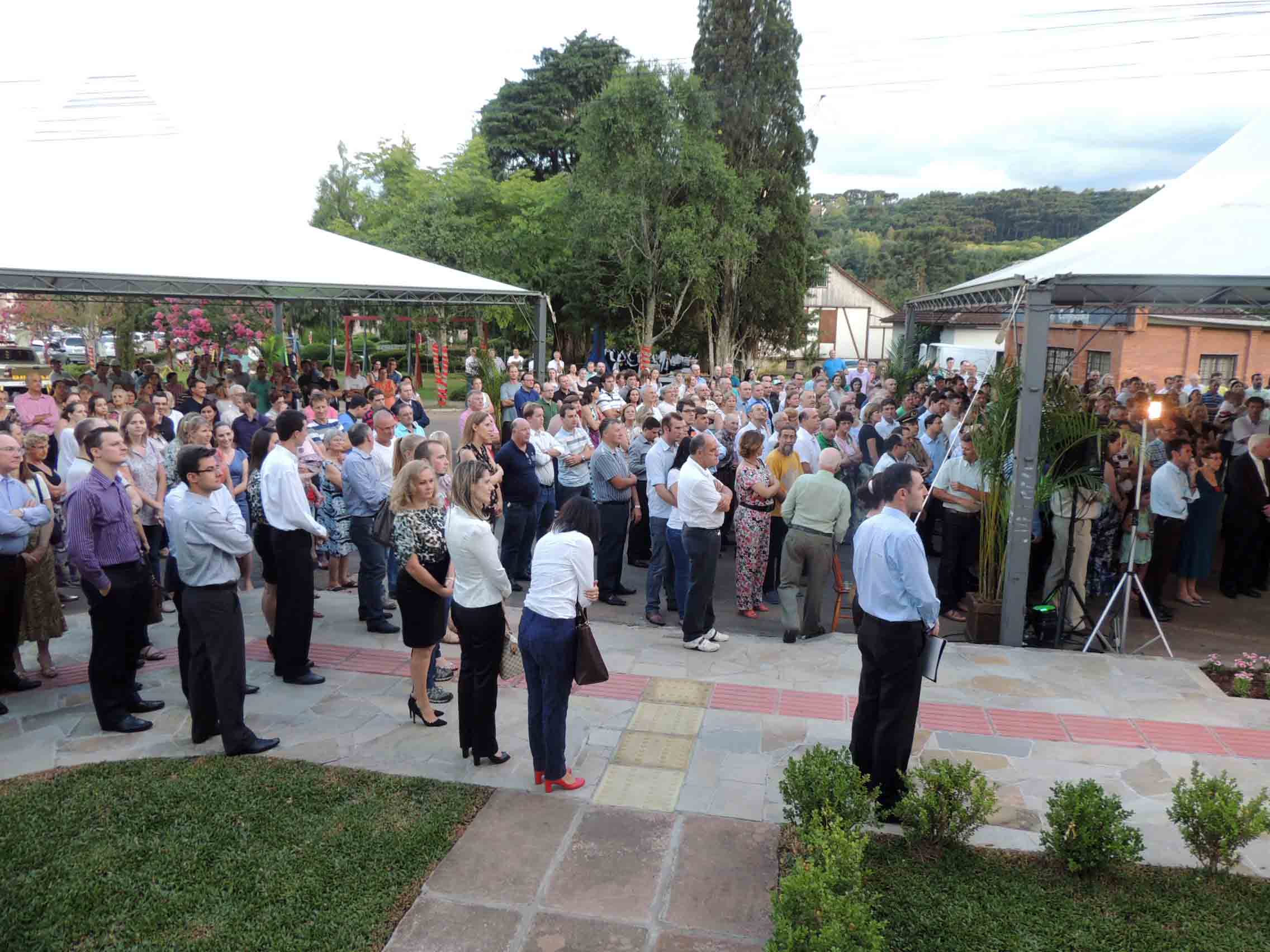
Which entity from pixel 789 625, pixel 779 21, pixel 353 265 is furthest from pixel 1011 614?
pixel 779 21

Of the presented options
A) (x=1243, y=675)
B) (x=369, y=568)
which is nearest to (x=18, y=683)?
(x=369, y=568)

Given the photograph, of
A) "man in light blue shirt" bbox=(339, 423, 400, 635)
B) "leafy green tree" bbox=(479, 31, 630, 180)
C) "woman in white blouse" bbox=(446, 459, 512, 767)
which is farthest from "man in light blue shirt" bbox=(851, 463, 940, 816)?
"leafy green tree" bbox=(479, 31, 630, 180)

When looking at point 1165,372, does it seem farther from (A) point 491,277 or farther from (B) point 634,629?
(B) point 634,629

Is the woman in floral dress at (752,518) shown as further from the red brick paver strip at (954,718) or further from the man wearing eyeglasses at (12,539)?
the man wearing eyeglasses at (12,539)

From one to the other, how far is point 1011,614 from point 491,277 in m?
24.8

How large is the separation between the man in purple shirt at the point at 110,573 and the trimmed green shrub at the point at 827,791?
4.04 meters

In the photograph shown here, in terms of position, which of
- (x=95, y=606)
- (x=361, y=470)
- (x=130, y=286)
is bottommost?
(x=95, y=606)

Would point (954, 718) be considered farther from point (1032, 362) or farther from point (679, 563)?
point (1032, 362)

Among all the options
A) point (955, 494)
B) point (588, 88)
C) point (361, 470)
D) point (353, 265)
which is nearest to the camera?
point (361, 470)

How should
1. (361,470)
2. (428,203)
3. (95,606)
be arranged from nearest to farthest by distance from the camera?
(95,606)
(361,470)
(428,203)

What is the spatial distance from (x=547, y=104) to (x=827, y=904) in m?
39.0

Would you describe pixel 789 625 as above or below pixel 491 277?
below

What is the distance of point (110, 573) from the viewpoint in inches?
205

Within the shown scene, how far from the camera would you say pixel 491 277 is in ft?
96.5
